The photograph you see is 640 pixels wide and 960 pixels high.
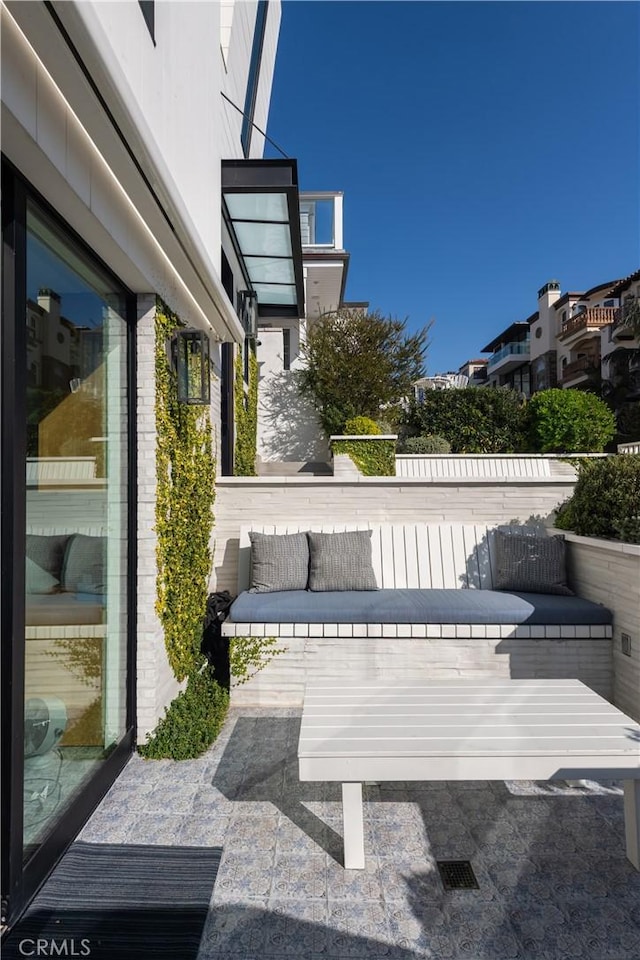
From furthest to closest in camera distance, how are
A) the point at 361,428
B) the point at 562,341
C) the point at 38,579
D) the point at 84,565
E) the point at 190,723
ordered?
the point at 562,341
the point at 361,428
the point at 190,723
the point at 84,565
the point at 38,579

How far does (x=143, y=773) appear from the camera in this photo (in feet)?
9.25

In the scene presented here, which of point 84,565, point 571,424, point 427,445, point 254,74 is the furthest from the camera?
point 427,445

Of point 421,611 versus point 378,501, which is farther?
point 378,501

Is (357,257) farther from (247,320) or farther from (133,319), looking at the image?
(133,319)

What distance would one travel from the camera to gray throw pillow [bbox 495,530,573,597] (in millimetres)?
4070

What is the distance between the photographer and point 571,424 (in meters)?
9.69

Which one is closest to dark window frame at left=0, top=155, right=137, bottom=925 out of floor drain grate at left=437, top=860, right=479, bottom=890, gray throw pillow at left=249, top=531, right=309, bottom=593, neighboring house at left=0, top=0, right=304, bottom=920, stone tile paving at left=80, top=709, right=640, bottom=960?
neighboring house at left=0, top=0, right=304, bottom=920

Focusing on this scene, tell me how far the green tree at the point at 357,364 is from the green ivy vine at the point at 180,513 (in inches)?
257

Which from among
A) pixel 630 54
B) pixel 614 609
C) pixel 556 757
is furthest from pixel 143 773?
pixel 630 54

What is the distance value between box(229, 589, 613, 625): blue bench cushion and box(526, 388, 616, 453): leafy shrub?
6.83 m

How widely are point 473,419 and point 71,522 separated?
956 cm

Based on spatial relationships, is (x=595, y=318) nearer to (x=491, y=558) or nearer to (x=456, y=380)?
(x=456, y=380)

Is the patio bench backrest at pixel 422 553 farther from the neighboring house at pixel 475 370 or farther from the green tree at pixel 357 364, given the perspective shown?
the neighboring house at pixel 475 370

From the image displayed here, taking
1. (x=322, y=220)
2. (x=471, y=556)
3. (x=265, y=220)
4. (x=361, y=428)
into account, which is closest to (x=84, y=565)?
(x=471, y=556)
